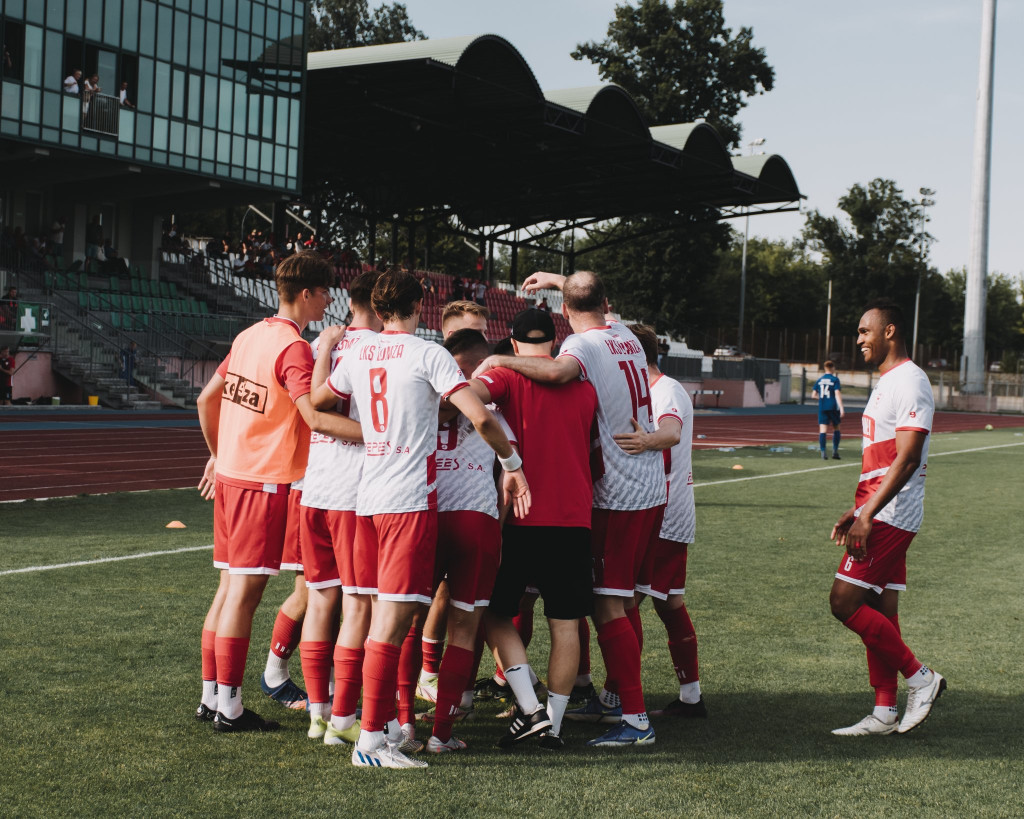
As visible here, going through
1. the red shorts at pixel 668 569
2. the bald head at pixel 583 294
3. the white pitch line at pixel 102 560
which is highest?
the bald head at pixel 583 294

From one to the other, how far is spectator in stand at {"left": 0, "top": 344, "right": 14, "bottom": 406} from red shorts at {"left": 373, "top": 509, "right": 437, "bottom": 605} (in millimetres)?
23360

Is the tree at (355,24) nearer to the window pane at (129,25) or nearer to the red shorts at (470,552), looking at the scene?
the window pane at (129,25)

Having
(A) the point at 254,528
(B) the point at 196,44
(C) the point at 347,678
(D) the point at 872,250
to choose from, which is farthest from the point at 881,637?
(D) the point at 872,250

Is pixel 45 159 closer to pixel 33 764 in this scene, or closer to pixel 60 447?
pixel 60 447

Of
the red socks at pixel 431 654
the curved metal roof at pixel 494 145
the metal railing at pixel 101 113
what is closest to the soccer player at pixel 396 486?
the red socks at pixel 431 654

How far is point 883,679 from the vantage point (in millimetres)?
5176

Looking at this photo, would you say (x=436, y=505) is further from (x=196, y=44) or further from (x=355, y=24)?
(x=355, y=24)

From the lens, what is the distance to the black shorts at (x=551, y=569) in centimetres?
468

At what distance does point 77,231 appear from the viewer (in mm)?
36781

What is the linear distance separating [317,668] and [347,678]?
1.05 ft

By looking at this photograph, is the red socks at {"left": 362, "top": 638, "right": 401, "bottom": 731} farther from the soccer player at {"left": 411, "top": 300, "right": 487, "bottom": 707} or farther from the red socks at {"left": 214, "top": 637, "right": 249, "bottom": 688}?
the red socks at {"left": 214, "top": 637, "right": 249, "bottom": 688}

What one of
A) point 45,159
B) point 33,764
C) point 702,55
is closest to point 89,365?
point 45,159

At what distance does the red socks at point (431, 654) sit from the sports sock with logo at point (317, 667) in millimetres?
780

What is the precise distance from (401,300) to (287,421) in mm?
823
